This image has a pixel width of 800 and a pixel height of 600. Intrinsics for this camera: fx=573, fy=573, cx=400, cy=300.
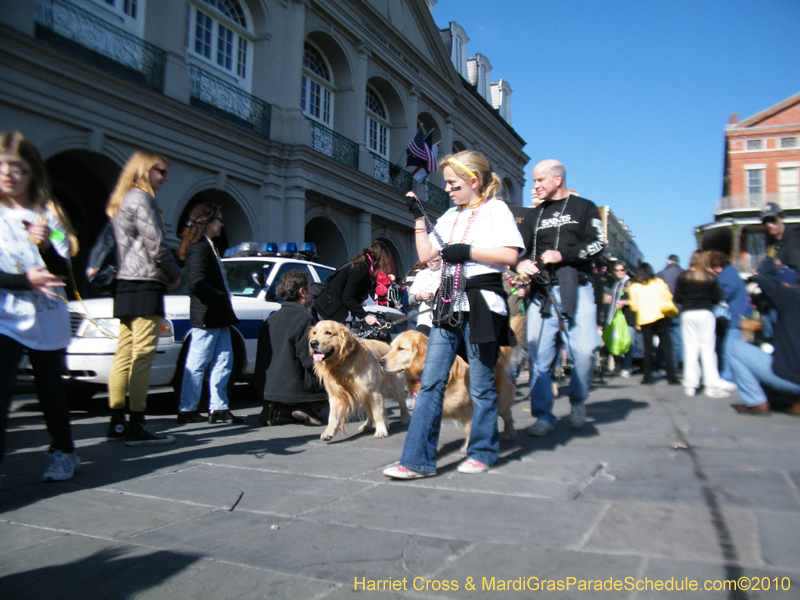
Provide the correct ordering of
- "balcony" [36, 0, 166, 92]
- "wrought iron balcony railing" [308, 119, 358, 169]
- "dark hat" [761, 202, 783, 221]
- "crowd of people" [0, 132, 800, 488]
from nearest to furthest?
1. "crowd of people" [0, 132, 800, 488]
2. "dark hat" [761, 202, 783, 221]
3. "balcony" [36, 0, 166, 92]
4. "wrought iron balcony railing" [308, 119, 358, 169]

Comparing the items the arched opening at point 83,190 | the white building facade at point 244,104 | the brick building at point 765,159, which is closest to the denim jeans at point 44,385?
the white building facade at point 244,104

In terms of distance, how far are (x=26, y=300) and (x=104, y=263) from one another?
4.46 feet

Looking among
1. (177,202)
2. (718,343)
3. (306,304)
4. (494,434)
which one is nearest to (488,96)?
(177,202)

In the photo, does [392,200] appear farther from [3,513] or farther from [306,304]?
[3,513]

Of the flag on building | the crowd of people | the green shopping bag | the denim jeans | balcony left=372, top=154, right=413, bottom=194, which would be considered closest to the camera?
the denim jeans

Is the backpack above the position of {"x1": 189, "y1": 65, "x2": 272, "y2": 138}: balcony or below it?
below

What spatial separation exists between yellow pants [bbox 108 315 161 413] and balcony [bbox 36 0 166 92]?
8.63 metres

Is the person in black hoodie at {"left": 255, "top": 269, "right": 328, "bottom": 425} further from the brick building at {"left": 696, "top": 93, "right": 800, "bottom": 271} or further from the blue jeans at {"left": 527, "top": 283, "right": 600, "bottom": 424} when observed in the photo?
the brick building at {"left": 696, "top": 93, "right": 800, "bottom": 271}

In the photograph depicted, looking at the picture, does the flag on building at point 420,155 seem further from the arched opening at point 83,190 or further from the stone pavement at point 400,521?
the stone pavement at point 400,521

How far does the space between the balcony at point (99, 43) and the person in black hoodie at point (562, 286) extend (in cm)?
984

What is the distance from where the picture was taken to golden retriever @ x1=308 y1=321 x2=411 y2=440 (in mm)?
4723

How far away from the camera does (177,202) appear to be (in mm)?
12719

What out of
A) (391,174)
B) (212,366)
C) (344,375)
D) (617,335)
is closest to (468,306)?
(344,375)

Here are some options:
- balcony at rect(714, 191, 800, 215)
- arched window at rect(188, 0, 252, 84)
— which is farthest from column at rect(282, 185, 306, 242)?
balcony at rect(714, 191, 800, 215)
